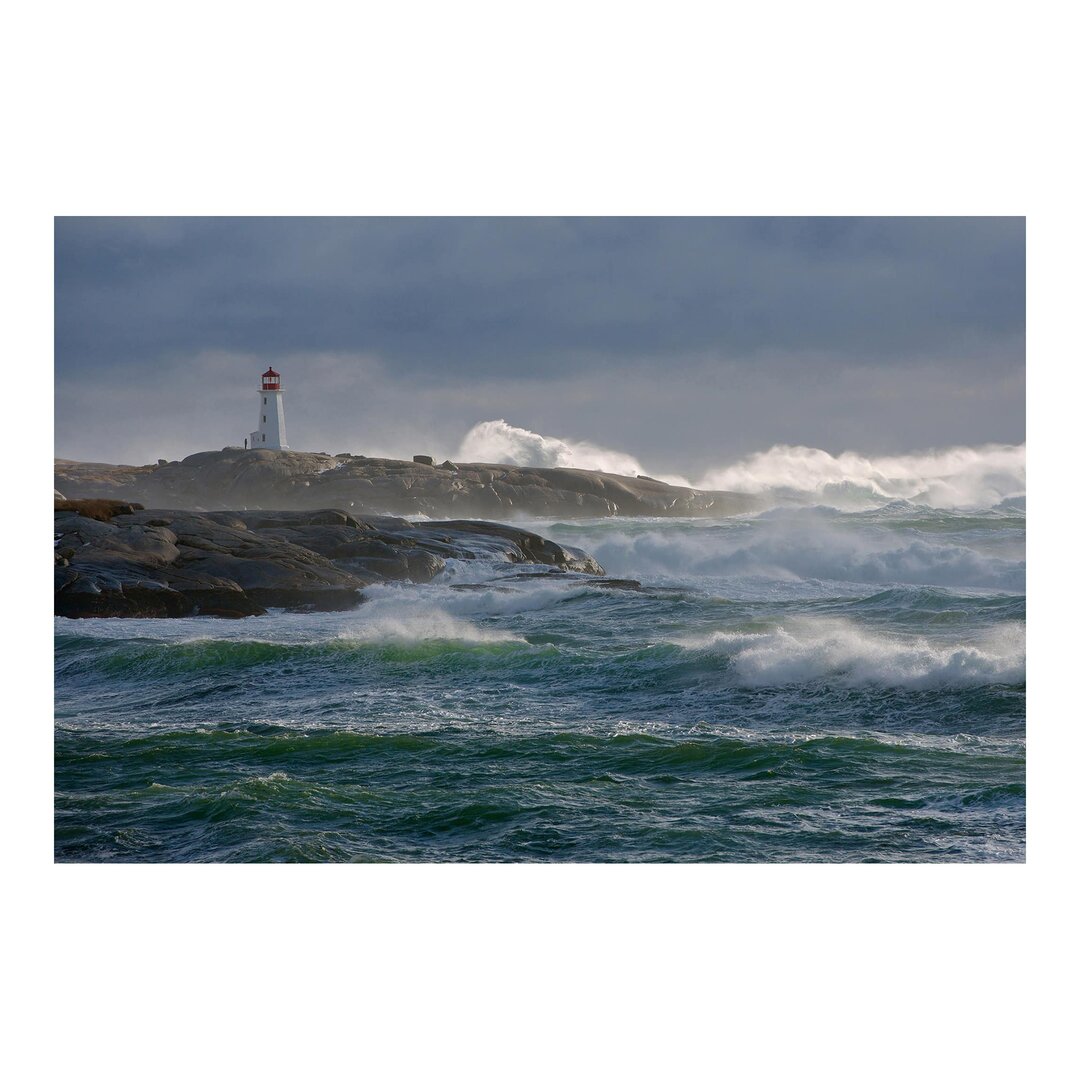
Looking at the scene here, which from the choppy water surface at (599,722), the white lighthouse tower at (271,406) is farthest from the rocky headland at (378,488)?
the choppy water surface at (599,722)

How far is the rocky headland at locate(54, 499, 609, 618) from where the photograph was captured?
781cm

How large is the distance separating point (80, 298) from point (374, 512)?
6.36 metres

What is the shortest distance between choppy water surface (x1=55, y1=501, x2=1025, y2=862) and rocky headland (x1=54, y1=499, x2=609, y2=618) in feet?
2.10

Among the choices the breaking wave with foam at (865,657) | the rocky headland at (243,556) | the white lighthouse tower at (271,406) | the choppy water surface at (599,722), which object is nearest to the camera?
the choppy water surface at (599,722)

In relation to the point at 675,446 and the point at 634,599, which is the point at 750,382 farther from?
the point at 634,599

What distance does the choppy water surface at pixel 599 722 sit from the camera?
395 centimetres

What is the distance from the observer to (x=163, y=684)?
5.79 m

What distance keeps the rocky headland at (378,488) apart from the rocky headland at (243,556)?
0.84 ft

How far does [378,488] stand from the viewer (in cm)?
1016

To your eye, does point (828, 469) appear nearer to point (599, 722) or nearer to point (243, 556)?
point (599, 722)

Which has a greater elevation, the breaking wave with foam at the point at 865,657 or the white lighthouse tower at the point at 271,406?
the white lighthouse tower at the point at 271,406

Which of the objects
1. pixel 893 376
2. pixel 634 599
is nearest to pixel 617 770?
pixel 893 376

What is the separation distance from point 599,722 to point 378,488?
5.73m

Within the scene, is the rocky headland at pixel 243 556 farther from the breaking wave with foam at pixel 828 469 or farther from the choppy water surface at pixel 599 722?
the breaking wave with foam at pixel 828 469
